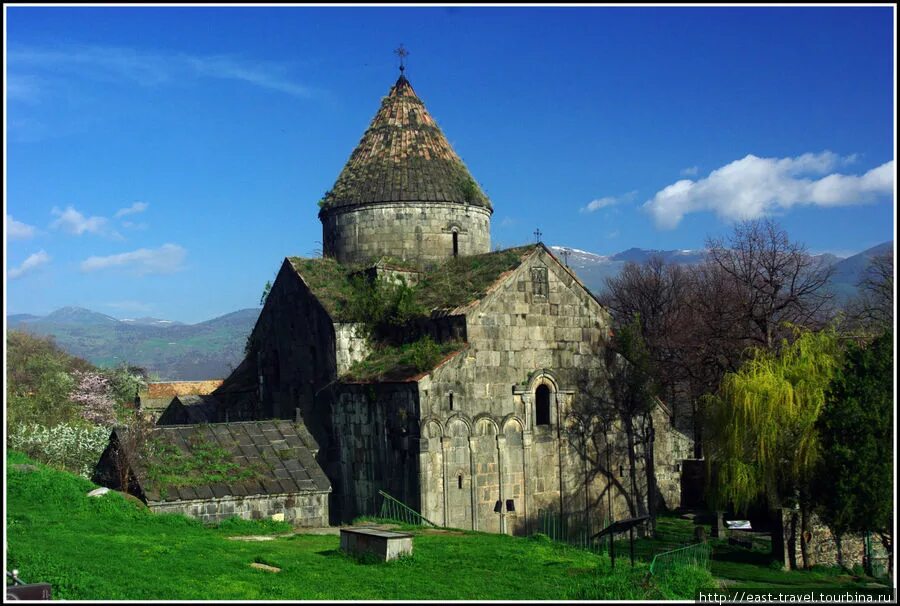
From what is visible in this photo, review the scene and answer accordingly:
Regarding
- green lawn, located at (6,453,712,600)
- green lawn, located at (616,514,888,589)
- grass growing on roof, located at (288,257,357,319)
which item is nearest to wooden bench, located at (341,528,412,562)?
green lawn, located at (6,453,712,600)

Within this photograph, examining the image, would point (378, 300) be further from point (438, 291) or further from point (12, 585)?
point (12, 585)

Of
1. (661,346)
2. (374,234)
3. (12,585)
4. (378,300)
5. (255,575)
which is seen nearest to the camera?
(12,585)

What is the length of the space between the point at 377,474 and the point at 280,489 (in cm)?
226

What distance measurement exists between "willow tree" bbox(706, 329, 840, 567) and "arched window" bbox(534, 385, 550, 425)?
4190 millimetres

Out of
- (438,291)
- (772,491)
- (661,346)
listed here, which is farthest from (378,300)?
(661,346)

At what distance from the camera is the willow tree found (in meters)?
21.6

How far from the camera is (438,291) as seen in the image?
23.6 meters

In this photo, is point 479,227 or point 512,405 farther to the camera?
point 479,227

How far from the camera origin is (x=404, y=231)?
25812mm

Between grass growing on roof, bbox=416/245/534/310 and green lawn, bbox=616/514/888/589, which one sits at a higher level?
grass growing on roof, bbox=416/245/534/310

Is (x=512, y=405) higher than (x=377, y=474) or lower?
higher

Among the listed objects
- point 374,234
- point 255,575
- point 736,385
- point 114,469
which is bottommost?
point 255,575

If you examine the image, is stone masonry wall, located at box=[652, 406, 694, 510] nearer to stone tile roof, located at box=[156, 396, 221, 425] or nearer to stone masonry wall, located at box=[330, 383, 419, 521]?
stone masonry wall, located at box=[330, 383, 419, 521]

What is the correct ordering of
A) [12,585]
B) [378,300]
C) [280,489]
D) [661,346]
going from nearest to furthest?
[12,585] < [280,489] < [378,300] < [661,346]
